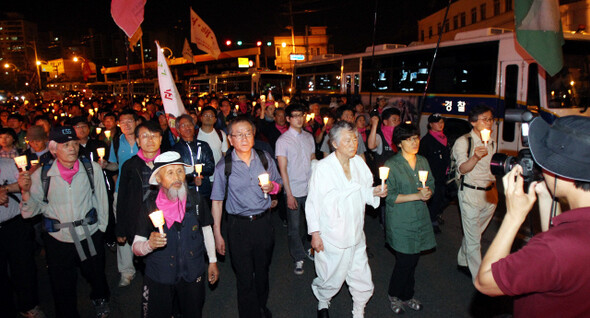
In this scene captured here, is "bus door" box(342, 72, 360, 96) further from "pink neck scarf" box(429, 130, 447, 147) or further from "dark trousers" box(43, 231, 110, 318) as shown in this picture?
"dark trousers" box(43, 231, 110, 318)

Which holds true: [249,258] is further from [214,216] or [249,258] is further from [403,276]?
[403,276]

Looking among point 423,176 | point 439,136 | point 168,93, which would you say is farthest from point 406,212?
point 168,93

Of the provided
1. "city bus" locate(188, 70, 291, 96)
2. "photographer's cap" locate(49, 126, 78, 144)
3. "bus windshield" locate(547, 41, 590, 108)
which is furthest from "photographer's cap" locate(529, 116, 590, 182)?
"city bus" locate(188, 70, 291, 96)

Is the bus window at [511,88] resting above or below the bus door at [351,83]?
below

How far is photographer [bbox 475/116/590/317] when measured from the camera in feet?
5.03

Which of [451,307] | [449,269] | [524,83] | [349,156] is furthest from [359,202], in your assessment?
[524,83]

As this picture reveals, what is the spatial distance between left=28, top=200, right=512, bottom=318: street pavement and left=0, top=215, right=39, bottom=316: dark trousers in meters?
0.44

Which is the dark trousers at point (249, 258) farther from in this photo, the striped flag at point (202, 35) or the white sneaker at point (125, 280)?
the striped flag at point (202, 35)

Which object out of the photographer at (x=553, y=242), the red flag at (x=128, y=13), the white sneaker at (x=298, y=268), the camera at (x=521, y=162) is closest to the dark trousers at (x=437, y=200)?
the white sneaker at (x=298, y=268)

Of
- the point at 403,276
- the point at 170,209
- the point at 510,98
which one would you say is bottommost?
the point at 403,276

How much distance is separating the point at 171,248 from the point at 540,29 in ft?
15.7

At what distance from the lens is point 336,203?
3604 millimetres

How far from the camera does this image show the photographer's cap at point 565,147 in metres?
1.58

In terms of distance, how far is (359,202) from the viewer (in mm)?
3719
